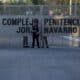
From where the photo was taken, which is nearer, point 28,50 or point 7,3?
point 28,50

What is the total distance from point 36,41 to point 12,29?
120 centimetres

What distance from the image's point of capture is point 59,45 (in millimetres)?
17312

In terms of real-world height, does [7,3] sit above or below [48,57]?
above

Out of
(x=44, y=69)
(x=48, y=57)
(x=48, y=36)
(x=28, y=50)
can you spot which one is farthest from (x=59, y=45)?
(x=44, y=69)

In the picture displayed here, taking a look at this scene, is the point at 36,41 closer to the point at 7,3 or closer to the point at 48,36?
the point at 48,36

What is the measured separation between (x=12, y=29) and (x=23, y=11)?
945 mm

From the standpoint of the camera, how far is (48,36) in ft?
56.8

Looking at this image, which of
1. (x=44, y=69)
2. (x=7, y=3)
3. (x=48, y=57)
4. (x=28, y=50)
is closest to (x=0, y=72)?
(x=44, y=69)

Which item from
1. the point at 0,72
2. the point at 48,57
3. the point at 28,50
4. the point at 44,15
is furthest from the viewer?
the point at 44,15

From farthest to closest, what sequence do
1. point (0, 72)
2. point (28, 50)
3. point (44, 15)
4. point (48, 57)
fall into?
point (44, 15), point (28, 50), point (48, 57), point (0, 72)

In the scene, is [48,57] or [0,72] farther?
[48,57]

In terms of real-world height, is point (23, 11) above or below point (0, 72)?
above

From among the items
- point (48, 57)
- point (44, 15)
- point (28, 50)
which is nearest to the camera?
point (48, 57)

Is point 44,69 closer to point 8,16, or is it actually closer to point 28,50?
point 28,50
